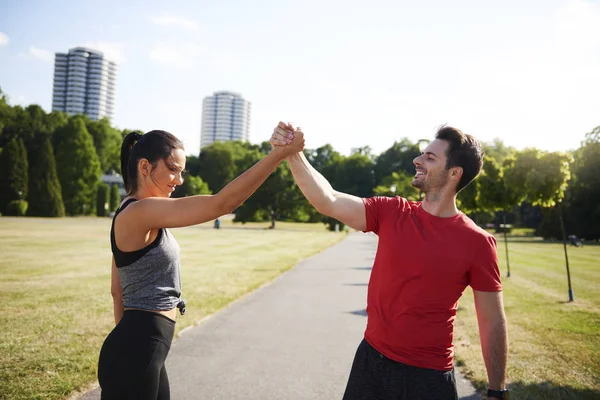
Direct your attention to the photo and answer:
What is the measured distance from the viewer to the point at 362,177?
344 ft

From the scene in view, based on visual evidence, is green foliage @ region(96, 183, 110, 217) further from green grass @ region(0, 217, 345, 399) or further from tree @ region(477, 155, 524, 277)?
tree @ region(477, 155, 524, 277)

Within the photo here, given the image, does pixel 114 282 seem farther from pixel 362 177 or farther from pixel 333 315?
pixel 362 177

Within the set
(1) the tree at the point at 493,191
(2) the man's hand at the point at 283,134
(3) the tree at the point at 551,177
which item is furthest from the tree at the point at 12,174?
(2) the man's hand at the point at 283,134

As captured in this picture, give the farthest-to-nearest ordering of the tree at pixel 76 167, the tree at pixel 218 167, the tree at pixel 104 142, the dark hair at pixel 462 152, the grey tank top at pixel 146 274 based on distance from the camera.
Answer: the tree at pixel 218 167 < the tree at pixel 104 142 < the tree at pixel 76 167 < the dark hair at pixel 462 152 < the grey tank top at pixel 146 274

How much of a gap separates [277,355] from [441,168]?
440 centimetres

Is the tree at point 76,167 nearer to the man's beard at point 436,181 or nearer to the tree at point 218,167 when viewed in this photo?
the tree at point 218,167

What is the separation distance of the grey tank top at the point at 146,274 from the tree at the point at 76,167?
251 ft

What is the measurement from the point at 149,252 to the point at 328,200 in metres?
1.08

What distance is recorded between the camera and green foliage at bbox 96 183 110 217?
236 feet

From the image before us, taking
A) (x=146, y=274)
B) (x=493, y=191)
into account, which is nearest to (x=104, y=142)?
(x=493, y=191)

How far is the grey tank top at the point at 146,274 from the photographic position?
2236 mm

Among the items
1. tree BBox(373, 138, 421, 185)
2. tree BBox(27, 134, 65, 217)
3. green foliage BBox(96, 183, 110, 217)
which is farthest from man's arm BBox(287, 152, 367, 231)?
tree BBox(373, 138, 421, 185)

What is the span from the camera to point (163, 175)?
2373 mm

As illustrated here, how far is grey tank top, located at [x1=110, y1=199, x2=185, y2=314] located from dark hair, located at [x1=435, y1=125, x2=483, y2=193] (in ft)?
5.74
